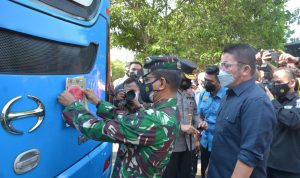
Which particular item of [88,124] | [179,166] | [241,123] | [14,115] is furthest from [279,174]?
[14,115]

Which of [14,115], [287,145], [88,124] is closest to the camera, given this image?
[14,115]

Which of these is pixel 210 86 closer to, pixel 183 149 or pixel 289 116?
pixel 183 149

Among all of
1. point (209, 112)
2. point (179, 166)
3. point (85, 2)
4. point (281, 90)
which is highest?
point (85, 2)

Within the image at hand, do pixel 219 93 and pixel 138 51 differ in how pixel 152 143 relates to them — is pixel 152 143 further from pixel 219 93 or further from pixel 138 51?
pixel 138 51

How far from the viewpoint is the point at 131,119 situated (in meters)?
1.91

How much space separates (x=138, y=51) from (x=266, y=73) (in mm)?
7403

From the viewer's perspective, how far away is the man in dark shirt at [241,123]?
214 centimetres

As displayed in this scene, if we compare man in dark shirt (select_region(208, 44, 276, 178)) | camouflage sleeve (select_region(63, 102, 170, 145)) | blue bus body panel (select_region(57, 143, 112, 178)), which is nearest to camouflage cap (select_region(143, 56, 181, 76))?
camouflage sleeve (select_region(63, 102, 170, 145))

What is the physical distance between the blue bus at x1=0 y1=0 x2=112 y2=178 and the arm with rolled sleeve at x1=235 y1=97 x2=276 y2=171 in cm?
113

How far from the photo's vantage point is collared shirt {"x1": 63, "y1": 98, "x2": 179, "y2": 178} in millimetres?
1868

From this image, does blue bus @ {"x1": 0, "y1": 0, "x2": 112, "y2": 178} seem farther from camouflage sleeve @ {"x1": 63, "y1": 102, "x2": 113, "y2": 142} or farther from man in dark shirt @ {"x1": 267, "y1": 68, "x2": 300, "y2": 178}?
man in dark shirt @ {"x1": 267, "y1": 68, "x2": 300, "y2": 178}

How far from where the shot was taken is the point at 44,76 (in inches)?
74.3

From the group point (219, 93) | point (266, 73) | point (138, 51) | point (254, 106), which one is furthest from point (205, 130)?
point (138, 51)

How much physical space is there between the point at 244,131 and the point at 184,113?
1997 millimetres
